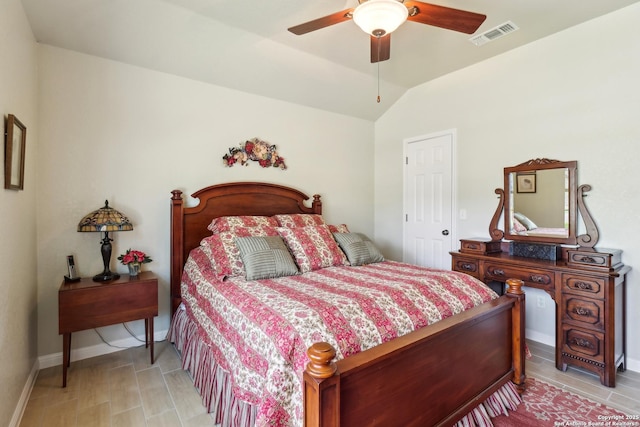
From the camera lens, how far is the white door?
147 inches

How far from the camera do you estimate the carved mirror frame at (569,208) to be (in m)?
2.70

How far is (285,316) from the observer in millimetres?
1492

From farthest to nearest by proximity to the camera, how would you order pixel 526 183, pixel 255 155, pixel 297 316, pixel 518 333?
pixel 255 155 < pixel 526 183 < pixel 518 333 < pixel 297 316

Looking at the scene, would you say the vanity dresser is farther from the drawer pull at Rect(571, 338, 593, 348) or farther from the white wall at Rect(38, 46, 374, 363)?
the white wall at Rect(38, 46, 374, 363)

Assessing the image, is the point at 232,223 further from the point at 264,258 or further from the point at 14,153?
the point at 14,153

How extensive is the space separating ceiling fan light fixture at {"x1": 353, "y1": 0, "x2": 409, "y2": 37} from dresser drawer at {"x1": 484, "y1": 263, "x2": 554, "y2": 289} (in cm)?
222

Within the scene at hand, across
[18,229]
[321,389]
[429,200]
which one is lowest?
[321,389]

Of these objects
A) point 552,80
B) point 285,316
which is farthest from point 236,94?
point 552,80

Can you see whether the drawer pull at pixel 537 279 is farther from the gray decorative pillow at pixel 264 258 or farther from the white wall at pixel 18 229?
the white wall at pixel 18 229

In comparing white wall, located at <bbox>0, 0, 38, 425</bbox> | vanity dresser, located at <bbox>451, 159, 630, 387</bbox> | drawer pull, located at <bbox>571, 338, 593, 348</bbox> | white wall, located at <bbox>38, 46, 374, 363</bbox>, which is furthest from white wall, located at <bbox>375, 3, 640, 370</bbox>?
white wall, located at <bbox>0, 0, 38, 425</bbox>

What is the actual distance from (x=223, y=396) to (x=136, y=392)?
807 millimetres

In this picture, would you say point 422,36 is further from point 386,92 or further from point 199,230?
point 199,230

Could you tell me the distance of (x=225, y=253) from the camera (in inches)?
97.3

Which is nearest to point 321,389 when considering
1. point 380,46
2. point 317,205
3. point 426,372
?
point 426,372
